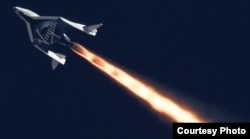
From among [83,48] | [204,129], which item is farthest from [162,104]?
[204,129]

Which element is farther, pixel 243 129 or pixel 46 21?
pixel 46 21

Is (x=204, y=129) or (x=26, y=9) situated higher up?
(x=26, y=9)

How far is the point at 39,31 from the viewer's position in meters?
186

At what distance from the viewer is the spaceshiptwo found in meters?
181

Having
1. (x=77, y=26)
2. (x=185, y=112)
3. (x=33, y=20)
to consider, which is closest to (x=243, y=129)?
(x=185, y=112)

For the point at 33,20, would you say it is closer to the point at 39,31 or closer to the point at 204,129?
the point at 39,31

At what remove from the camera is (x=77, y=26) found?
179 m

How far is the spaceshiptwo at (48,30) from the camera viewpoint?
593ft

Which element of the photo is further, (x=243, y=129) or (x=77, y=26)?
(x=77, y=26)

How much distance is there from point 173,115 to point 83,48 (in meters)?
27.2

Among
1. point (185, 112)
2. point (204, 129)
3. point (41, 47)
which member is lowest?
point (204, 129)

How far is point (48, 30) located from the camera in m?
184

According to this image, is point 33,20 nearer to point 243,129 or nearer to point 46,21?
point 46,21

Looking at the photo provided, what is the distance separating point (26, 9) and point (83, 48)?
1736 cm
